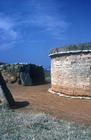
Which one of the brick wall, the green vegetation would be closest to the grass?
the brick wall

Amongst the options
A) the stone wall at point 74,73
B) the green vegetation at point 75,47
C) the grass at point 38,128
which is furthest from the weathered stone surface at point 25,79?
the grass at point 38,128

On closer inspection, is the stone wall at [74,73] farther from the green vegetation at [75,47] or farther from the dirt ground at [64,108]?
the dirt ground at [64,108]

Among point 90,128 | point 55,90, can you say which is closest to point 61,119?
point 90,128

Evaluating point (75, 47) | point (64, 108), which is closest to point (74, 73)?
point (75, 47)

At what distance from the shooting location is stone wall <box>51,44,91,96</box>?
35.9 feet

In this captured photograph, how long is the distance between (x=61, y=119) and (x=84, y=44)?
4.14 metres

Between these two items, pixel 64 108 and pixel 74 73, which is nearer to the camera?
pixel 64 108

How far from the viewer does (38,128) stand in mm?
6637

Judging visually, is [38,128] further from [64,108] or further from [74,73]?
[74,73]

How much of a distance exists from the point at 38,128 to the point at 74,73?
198 inches

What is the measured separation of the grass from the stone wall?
3.56 m

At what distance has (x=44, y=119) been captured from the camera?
24.5 feet

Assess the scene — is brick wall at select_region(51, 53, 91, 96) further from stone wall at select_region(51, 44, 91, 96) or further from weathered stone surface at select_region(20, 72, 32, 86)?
weathered stone surface at select_region(20, 72, 32, 86)

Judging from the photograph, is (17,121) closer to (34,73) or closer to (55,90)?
(55,90)
